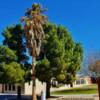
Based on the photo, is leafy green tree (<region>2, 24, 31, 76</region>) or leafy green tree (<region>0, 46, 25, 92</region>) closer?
leafy green tree (<region>0, 46, 25, 92</region>)

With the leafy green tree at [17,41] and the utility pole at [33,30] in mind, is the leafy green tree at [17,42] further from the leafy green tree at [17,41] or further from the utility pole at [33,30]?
the utility pole at [33,30]

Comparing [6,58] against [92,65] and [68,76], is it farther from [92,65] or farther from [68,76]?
[92,65]

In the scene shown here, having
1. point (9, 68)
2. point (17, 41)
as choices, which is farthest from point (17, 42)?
point (9, 68)

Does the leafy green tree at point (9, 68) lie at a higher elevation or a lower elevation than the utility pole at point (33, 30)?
lower

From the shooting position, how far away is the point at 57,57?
143 ft

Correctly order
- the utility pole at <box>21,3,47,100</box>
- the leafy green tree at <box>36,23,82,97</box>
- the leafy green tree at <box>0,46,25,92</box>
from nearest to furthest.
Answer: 1. the utility pole at <box>21,3,47,100</box>
2. the leafy green tree at <box>0,46,25,92</box>
3. the leafy green tree at <box>36,23,82,97</box>

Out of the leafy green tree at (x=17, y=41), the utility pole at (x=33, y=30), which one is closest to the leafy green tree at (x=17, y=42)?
the leafy green tree at (x=17, y=41)

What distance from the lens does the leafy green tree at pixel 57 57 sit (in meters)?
43.0

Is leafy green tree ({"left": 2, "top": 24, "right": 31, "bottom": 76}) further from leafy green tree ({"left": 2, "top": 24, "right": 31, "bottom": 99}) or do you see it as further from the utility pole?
the utility pole

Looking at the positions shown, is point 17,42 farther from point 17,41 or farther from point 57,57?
point 57,57

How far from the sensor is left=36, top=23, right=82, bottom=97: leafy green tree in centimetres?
4300

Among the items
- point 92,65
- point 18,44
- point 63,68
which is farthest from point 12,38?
point 92,65

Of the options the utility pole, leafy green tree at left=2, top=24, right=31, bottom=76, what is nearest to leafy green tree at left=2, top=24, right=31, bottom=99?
leafy green tree at left=2, top=24, right=31, bottom=76

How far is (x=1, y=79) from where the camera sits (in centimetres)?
4353
